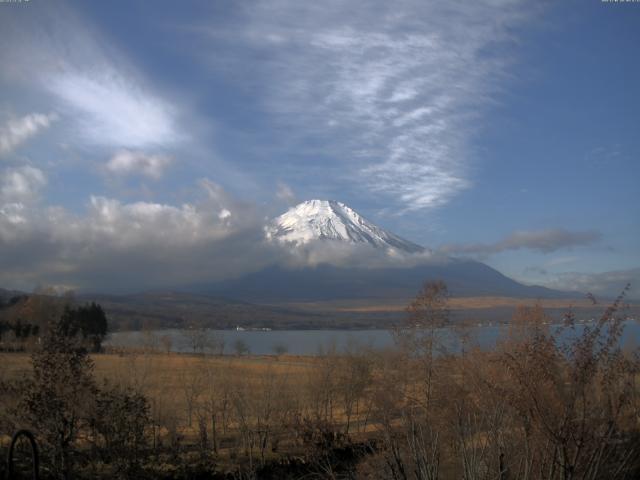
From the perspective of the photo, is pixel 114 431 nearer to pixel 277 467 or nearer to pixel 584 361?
pixel 277 467

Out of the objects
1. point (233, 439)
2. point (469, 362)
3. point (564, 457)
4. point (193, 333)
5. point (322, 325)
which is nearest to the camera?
point (564, 457)

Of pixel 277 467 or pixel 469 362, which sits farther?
pixel 277 467

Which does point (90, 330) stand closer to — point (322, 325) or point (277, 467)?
point (277, 467)

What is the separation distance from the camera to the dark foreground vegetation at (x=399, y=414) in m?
6.64

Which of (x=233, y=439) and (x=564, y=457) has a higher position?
(x=564, y=457)

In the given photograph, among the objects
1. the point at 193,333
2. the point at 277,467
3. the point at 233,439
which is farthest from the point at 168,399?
the point at 193,333

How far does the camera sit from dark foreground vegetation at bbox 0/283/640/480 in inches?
262

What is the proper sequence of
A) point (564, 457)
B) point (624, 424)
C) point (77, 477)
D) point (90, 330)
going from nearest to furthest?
1. point (564, 457)
2. point (624, 424)
3. point (77, 477)
4. point (90, 330)

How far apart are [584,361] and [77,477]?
526 inches

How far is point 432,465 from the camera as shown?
654 cm

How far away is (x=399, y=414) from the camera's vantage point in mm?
16719

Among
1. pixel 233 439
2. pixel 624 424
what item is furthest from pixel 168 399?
pixel 624 424

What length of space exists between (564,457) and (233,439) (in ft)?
61.9

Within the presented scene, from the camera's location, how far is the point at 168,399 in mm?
25688
